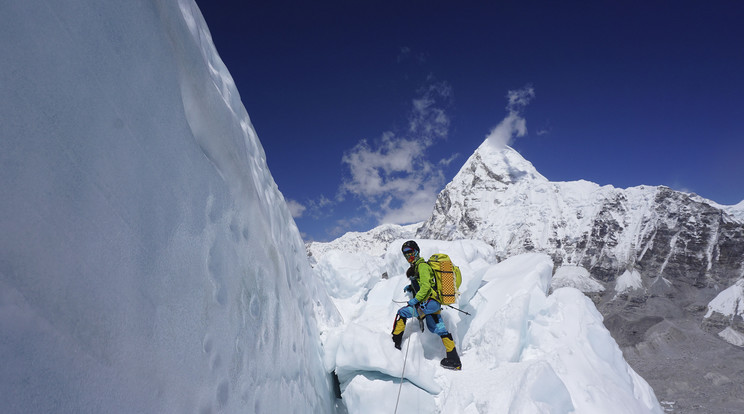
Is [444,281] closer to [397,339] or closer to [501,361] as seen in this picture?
[397,339]

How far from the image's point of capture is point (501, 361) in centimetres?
410

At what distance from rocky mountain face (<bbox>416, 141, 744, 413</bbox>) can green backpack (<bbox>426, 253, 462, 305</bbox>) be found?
41386 millimetres

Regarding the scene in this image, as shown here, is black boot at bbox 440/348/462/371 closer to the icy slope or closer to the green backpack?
the icy slope

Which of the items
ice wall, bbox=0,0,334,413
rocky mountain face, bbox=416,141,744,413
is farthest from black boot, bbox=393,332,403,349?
rocky mountain face, bbox=416,141,744,413

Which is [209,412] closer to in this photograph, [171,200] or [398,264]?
[171,200]

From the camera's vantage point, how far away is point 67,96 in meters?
1.12

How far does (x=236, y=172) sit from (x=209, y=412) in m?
1.56

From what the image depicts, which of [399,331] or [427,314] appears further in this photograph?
[427,314]

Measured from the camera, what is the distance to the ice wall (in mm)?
958

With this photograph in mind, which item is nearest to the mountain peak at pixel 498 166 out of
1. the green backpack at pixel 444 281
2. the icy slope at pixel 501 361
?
the icy slope at pixel 501 361

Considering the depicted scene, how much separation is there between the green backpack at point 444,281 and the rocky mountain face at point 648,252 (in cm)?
4139

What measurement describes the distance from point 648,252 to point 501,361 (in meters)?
81.3

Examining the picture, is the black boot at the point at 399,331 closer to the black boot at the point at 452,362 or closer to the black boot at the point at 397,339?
the black boot at the point at 397,339

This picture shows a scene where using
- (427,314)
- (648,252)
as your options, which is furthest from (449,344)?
(648,252)
